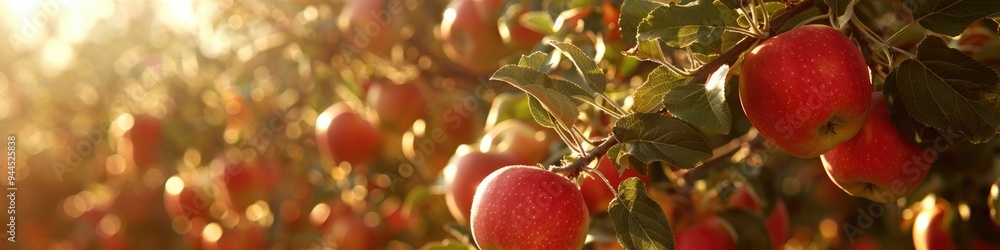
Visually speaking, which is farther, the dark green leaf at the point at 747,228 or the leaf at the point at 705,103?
the dark green leaf at the point at 747,228

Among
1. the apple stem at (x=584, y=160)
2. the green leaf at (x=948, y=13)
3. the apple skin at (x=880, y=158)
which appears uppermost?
the apple stem at (x=584, y=160)

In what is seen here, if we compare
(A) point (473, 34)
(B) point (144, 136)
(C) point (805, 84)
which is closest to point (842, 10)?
(C) point (805, 84)

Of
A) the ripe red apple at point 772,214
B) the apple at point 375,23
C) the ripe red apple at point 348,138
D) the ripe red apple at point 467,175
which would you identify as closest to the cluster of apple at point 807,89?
the ripe red apple at point 467,175

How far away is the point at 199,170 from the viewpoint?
9.23ft

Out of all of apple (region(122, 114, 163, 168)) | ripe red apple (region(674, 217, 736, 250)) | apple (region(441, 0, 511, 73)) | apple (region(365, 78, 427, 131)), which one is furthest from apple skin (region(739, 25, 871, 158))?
apple (region(122, 114, 163, 168))

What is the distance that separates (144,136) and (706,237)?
81.2 inches

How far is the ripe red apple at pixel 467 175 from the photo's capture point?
1.31m

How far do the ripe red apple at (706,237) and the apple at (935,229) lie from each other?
0.31 m

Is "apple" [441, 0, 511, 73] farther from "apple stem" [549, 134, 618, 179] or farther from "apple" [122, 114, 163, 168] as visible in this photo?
"apple" [122, 114, 163, 168]

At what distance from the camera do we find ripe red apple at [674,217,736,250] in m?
1.28

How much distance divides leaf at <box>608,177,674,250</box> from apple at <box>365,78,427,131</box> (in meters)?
1.20

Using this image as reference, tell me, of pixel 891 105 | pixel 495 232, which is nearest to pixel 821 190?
pixel 891 105

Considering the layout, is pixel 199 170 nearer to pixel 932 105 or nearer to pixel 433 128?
pixel 433 128

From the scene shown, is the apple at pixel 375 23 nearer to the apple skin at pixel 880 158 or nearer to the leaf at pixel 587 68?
the leaf at pixel 587 68
